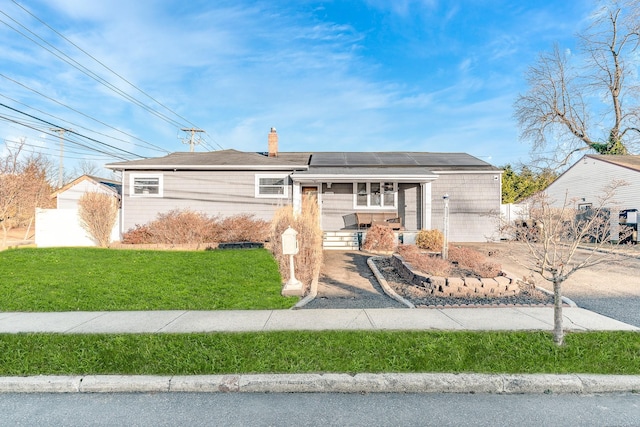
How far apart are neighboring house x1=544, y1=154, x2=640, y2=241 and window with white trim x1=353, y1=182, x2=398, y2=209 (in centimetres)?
749

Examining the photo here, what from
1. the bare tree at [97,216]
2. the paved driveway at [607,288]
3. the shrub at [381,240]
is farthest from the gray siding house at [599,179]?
the bare tree at [97,216]

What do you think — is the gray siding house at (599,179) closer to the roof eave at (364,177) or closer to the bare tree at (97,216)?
the roof eave at (364,177)

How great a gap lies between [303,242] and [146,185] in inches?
402

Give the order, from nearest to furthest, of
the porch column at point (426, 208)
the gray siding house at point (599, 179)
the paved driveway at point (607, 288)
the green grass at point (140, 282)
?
the paved driveway at point (607, 288)
the green grass at point (140, 282)
the porch column at point (426, 208)
the gray siding house at point (599, 179)

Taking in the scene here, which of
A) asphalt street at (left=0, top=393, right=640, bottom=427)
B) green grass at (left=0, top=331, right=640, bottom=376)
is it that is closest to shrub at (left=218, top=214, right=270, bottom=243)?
green grass at (left=0, top=331, right=640, bottom=376)

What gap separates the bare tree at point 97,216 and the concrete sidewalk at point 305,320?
9.44m

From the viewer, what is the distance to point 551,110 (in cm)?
3080

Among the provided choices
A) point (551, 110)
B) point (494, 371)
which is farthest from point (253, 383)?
point (551, 110)

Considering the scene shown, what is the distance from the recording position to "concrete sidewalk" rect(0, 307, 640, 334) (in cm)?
474

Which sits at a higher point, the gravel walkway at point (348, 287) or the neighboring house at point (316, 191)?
the neighboring house at point (316, 191)

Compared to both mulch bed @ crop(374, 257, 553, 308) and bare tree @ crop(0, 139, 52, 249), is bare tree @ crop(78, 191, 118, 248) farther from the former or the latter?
mulch bed @ crop(374, 257, 553, 308)

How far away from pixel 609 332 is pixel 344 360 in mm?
3614

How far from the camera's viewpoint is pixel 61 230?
14414mm

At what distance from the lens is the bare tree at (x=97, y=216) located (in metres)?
14.1
